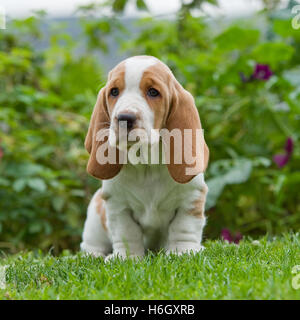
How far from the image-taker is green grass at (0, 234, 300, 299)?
2.62 m

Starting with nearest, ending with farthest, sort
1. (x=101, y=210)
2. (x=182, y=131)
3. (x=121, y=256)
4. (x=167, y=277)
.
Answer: (x=167, y=277)
(x=182, y=131)
(x=121, y=256)
(x=101, y=210)

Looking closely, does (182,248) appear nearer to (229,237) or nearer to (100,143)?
(100,143)

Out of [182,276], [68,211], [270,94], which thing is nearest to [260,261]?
[182,276]

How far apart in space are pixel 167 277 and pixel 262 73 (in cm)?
350

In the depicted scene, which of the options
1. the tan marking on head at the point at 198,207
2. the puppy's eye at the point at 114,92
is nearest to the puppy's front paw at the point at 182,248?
the tan marking on head at the point at 198,207

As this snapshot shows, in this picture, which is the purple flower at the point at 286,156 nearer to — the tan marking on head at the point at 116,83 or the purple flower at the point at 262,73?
the purple flower at the point at 262,73

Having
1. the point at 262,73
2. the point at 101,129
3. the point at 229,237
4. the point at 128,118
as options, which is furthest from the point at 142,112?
the point at 262,73

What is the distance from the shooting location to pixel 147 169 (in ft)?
11.5

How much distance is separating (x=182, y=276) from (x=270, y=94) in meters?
3.89

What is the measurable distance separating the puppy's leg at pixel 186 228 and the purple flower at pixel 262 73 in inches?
102

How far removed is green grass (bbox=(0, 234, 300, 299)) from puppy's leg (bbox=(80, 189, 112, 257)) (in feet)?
1.79

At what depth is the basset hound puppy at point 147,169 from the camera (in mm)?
3143
